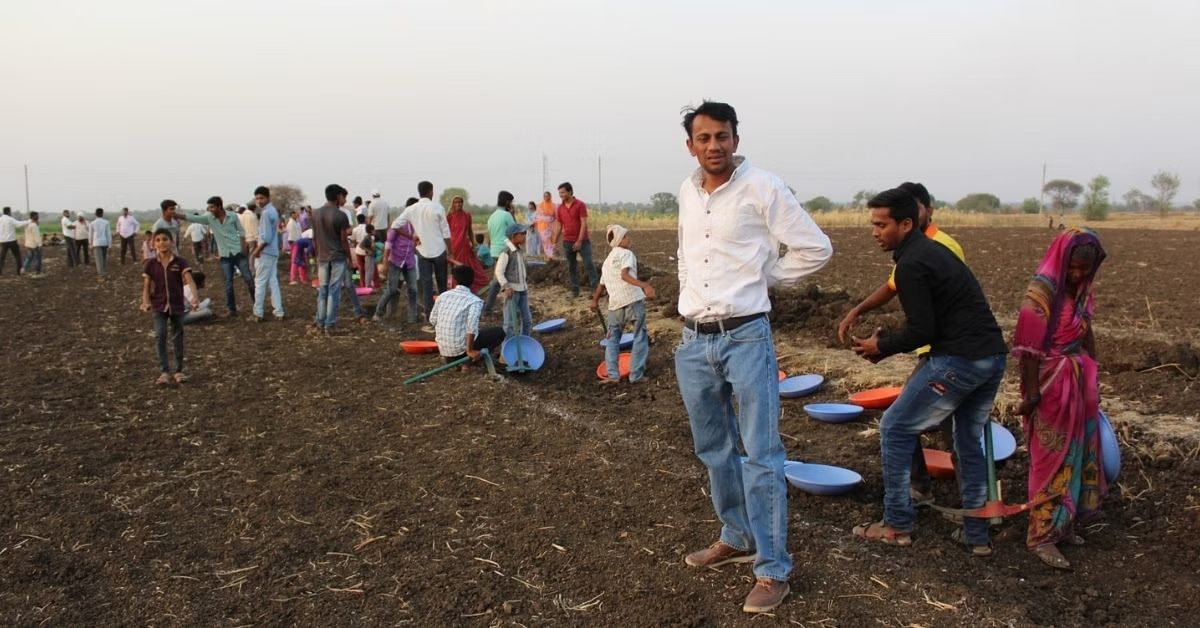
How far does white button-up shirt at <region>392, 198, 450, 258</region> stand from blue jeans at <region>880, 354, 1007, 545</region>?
294 inches

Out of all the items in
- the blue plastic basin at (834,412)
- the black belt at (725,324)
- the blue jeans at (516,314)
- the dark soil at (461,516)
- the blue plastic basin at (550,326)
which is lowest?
the dark soil at (461,516)

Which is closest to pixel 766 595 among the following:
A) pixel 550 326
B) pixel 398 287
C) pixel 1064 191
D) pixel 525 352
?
pixel 525 352

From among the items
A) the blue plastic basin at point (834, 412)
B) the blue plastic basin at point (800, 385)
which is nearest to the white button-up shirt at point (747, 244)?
the blue plastic basin at point (834, 412)

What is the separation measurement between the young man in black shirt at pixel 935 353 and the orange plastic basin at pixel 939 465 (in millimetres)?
797

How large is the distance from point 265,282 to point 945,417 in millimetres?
10114

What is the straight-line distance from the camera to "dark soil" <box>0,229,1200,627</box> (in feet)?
11.1

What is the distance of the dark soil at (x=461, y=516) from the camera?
339cm

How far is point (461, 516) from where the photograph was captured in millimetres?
4434

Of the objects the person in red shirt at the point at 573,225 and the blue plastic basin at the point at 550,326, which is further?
the person in red shirt at the point at 573,225

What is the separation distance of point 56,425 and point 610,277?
4.91 m

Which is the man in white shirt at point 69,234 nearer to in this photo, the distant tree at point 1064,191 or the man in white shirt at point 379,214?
the man in white shirt at point 379,214

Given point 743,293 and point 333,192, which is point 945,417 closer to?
point 743,293

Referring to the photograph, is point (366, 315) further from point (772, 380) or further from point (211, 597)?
point (772, 380)

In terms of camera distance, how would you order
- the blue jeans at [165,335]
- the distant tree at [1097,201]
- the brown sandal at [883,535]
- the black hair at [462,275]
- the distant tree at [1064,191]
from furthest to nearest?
the distant tree at [1064,191] < the distant tree at [1097,201] < the black hair at [462,275] < the blue jeans at [165,335] < the brown sandal at [883,535]
